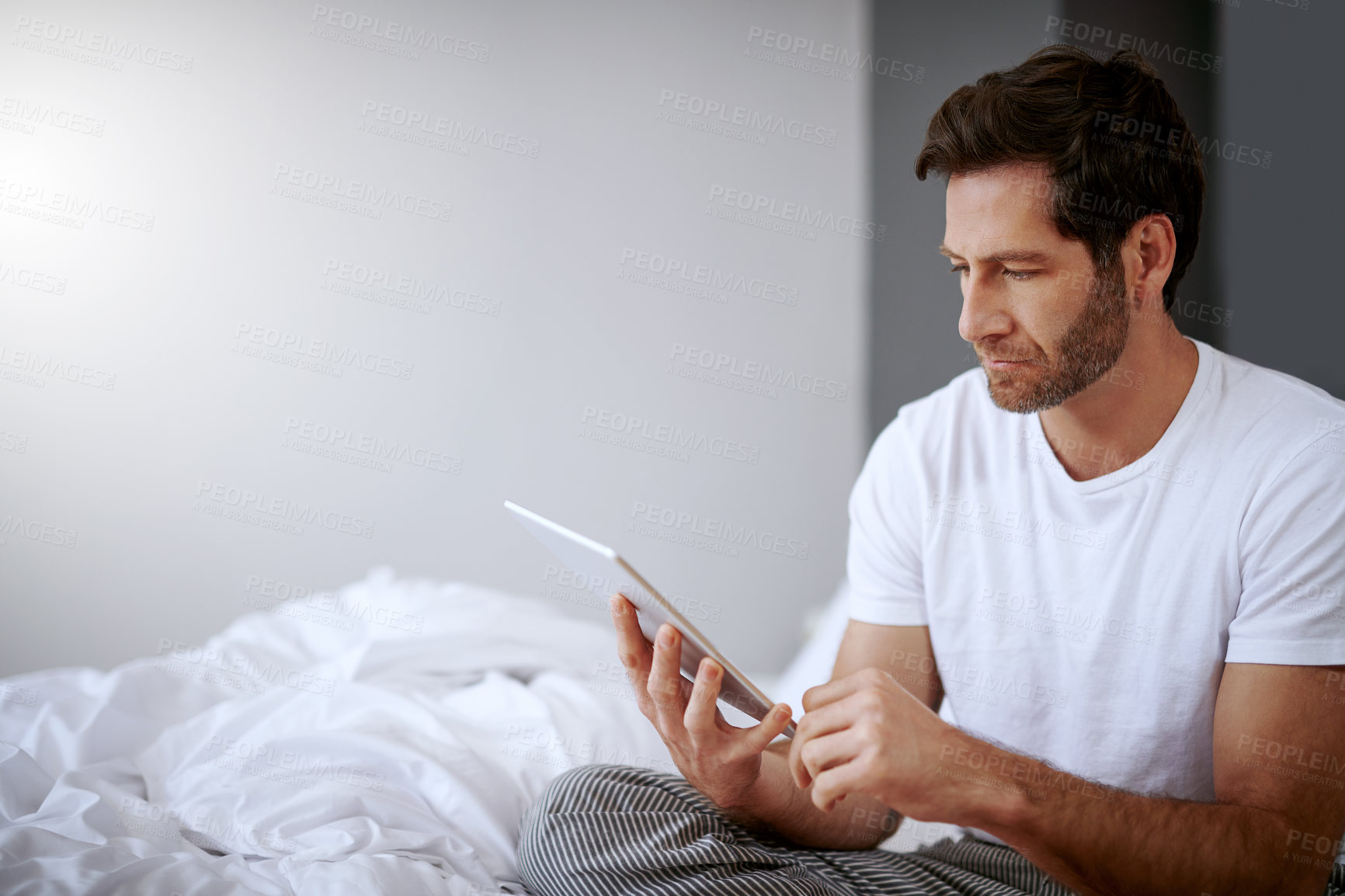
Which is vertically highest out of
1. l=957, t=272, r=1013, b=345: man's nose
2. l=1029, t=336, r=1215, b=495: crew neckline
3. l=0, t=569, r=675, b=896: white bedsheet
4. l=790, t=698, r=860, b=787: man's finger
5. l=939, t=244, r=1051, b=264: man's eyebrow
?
l=939, t=244, r=1051, b=264: man's eyebrow

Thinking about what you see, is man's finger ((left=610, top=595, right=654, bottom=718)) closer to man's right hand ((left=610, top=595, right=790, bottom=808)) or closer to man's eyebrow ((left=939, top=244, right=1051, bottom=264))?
man's right hand ((left=610, top=595, right=790, bottom=808))

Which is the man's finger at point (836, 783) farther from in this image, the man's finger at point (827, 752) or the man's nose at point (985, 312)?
the man's nose at point (985, 312)

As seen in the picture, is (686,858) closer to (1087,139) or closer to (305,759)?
(305,759)

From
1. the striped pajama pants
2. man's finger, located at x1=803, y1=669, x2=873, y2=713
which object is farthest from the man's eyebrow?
the striped pajama pants

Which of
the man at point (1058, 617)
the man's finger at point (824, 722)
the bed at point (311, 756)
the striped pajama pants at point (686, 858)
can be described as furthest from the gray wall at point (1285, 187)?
the man's finger at point (824, 722)

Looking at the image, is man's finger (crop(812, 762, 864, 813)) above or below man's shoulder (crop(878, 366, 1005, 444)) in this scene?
below

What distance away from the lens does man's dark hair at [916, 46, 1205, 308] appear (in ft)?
3.59

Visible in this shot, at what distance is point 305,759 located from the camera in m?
1.15

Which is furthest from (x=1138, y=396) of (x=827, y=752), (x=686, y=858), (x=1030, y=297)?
(x=686, y=858)

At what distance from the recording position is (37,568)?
2.29 metres

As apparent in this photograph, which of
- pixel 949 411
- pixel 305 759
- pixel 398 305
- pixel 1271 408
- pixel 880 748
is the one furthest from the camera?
pixel 398 305

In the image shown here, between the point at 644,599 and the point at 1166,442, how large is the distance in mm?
681

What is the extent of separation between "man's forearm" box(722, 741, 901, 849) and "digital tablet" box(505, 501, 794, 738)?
0.13 metres

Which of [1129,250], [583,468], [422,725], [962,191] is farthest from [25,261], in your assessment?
[1129,250]
